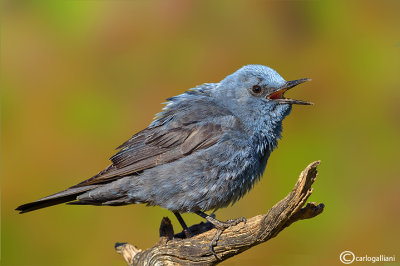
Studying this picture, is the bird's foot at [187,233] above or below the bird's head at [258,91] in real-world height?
below

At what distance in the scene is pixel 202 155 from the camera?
471cm

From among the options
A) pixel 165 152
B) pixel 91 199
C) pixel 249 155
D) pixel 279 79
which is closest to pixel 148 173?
pixel 165 152

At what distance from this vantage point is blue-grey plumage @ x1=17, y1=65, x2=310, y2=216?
4.68m

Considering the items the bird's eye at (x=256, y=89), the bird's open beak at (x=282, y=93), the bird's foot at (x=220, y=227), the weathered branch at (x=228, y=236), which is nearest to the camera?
the weathered branch at (x=228, y=236)

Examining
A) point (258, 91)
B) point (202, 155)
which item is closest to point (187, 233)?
point (202, 155)

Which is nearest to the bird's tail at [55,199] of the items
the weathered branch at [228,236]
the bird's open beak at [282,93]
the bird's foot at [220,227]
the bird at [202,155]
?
the bird at [202,155]

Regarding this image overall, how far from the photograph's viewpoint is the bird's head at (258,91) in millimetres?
4844

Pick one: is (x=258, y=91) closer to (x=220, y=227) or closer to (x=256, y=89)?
(x=256, y=89)

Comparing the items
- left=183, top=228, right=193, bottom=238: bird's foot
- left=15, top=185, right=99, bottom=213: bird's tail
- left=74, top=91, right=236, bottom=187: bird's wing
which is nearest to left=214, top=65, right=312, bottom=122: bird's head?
left=74, top=91, right=236, bottom=187: bird's wing

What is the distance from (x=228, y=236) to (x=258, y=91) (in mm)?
1495

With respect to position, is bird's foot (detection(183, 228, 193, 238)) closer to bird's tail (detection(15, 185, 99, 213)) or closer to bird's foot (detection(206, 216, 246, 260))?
bird's foot (detection(206, 216, 246, 260))

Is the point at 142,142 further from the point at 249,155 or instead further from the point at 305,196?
the point at 305,196

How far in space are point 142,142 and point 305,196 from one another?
189 centimetres

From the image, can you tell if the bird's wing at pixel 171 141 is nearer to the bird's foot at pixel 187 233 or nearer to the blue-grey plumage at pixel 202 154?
the blue-grey plumage at pixel 202 154
